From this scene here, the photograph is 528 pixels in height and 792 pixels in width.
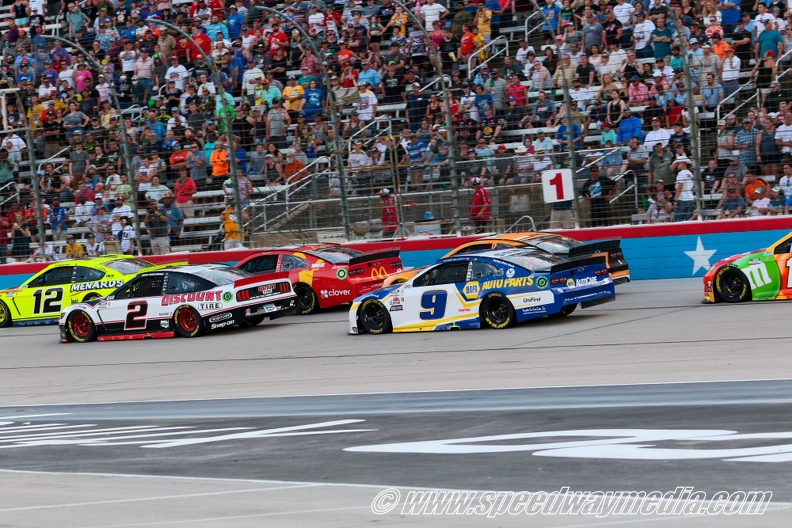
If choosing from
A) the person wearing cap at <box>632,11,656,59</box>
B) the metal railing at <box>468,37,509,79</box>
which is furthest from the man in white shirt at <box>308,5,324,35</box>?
the person wearing cap at <box>632,11,656,59</box>

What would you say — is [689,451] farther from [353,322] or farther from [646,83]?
[646,83]

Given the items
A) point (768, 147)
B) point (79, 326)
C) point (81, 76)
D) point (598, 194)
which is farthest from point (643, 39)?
point (81, 76)

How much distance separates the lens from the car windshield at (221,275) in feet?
61.1

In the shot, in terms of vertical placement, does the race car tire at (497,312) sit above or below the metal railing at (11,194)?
below

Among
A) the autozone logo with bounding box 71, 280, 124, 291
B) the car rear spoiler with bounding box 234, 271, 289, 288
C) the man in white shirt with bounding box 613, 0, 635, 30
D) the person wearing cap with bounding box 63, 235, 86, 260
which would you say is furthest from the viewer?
the person wearing cap with bounding box 63, 235, 86, 260

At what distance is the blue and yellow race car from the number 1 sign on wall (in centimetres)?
532

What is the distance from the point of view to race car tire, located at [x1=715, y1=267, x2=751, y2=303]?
1691 cm

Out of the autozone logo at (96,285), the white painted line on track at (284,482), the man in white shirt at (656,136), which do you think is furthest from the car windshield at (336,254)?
the white painted line on track at (284,482)

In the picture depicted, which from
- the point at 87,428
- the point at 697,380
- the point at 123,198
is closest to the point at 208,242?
the point at 123,198

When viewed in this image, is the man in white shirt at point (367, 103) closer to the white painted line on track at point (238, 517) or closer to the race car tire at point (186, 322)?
the race car tire at point (186, 322)

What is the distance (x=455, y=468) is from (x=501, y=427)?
154 centimetres

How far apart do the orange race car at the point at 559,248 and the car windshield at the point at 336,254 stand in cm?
237

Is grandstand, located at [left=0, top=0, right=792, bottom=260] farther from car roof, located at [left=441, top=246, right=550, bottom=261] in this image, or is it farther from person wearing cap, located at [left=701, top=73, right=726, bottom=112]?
car roof, located at [left=441, top=246, right=550, bottom=261]

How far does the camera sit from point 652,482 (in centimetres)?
648
